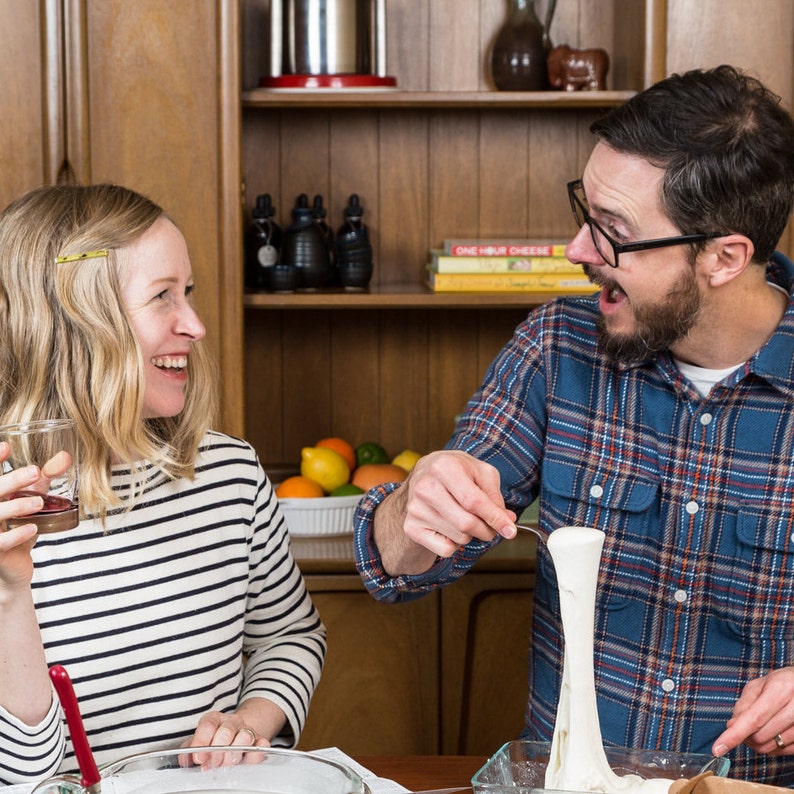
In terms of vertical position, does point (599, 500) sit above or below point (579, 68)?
below

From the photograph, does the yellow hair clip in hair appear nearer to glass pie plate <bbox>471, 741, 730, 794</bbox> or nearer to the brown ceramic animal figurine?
glass pie plate <bbox>471, 741, 730, 794</bbox>

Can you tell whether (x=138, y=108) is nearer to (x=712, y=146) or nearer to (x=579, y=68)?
(x=579, y=68)

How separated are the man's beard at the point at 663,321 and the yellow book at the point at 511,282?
0.97 m

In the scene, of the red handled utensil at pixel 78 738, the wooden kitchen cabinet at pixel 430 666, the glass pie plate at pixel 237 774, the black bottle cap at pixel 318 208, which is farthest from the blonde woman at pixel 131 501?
the black bottle cap at pixel 318 208

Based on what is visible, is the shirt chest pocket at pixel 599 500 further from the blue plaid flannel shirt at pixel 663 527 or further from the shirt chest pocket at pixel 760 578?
the shirt chest pocket at pixel 760 578

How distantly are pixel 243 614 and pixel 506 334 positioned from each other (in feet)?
4.66

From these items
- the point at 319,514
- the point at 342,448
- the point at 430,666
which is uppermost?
the point at 342,448

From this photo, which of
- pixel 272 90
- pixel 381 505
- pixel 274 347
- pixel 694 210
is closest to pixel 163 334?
pixel 381 505

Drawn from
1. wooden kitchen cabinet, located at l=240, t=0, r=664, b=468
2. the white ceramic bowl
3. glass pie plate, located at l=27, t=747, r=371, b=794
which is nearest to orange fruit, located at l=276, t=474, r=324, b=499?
the white ceramic bowl

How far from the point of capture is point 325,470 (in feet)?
8.46

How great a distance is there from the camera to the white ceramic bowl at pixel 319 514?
246 centimetres

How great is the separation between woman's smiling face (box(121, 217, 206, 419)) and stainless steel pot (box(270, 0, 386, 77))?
1.11 metres

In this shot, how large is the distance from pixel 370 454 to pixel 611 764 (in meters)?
1.67

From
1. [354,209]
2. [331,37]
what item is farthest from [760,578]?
[331,37]
